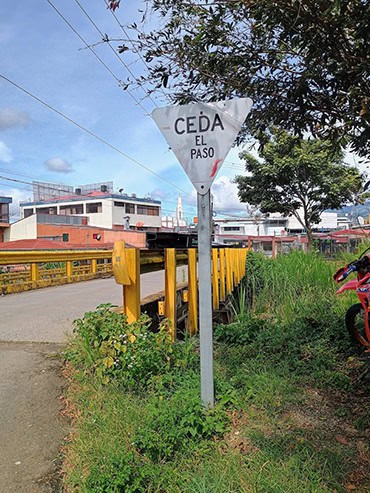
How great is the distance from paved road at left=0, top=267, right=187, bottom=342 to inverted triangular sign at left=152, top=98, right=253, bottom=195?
10.6 ft

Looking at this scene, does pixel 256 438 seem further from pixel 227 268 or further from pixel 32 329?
pixel 227 268

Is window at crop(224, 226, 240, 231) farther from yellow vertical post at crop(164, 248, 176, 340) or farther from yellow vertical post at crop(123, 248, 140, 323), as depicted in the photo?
yellow vertical post at crop(123, 248, 140, 323)

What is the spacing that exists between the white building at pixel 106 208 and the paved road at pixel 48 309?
4676cm

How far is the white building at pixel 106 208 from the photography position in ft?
204

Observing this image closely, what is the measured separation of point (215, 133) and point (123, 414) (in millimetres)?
2067

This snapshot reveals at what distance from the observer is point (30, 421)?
10.3 feet

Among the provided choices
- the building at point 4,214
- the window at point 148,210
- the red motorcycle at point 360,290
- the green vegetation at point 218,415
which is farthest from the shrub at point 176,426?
the window at point 148,210

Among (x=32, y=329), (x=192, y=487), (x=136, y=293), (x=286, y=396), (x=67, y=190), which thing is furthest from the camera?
(x=67, y=190)

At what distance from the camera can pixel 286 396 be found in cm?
320

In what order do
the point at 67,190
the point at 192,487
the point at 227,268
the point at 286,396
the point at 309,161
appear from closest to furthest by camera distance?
1. the point at 192,487
2. the point at 286,396
3. the point at 227,268
4. the point at 309,161
5. the point at 67,190

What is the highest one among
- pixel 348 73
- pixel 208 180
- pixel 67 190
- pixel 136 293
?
pixel 67 190

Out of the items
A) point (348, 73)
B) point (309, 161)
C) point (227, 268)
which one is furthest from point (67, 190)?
point (348, 73)

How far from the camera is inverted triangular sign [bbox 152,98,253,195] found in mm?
2844

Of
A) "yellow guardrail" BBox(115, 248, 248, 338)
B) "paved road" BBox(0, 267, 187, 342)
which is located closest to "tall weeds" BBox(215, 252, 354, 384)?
"yellow guardrail" BBox(115, 248, 248, 338)
